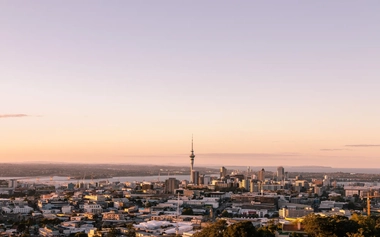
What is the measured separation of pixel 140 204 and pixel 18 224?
13403 mm

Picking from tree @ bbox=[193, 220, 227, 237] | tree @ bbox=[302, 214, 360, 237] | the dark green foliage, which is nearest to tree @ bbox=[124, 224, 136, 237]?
tree @ bbox=[193, 220, 227, 237]

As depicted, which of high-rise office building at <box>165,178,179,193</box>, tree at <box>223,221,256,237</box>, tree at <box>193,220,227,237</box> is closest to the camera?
tree at <box>223,221,256,237</box>

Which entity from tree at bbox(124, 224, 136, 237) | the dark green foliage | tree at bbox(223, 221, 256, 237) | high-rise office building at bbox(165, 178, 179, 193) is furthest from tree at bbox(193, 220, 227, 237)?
high-rise office building at bbox(165, 178, 179, 193)

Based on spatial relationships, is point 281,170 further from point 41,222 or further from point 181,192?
point 41,222

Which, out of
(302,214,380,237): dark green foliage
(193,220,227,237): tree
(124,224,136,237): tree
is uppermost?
(302,214,380,237): dark green foliage

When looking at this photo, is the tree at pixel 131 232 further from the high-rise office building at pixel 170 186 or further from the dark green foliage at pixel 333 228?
the high-rise office building at pixel 170 186

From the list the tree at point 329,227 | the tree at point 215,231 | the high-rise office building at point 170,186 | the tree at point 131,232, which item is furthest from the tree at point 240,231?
the high-rise office building at point 170,186

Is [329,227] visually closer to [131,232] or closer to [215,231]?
[215,231]

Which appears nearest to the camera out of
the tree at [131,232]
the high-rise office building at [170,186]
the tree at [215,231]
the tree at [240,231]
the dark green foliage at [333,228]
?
the dark green foliage at [333,228]

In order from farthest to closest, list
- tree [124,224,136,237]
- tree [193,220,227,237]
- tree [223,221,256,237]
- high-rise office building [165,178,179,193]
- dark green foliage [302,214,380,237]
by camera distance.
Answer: high-rise office building [165,178,179,193] < tree [124,224,136,237] < tree [193,220,227,237] < tree [223,221,256,237] < dark green foliage [302,214,380,237]

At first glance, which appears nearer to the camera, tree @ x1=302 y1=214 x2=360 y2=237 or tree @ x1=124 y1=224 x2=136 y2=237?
tree @ x1=302 y1=214 x2=360 y2=237

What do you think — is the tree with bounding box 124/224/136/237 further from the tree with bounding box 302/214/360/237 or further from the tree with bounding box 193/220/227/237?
the tree with bounding box 302/214/360/237

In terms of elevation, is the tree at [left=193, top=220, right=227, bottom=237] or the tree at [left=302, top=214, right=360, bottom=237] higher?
the tree at [left=302, top=214, right=360, bottom=237]

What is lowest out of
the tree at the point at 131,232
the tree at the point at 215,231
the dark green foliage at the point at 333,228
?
the tree at the point at 131,232
